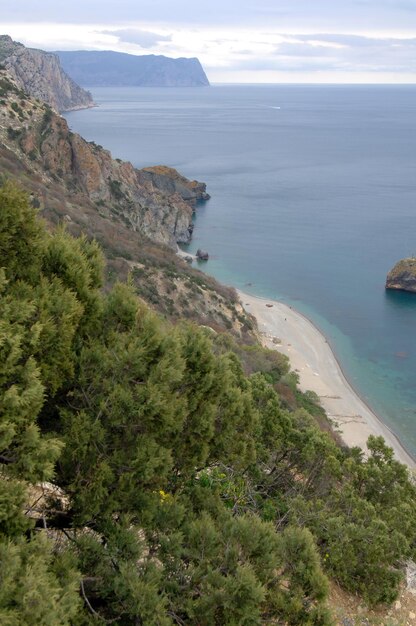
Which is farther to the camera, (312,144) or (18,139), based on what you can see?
(312,144)

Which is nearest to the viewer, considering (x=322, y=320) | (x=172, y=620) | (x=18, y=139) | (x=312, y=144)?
(x=172, y=620)

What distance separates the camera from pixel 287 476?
35.1 feet

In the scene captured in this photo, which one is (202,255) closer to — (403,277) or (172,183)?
(403,277)

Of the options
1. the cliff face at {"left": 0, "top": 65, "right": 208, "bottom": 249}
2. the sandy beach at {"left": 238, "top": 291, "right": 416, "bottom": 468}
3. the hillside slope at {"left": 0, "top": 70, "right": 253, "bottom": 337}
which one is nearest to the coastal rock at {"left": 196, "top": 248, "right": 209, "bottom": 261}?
the hillside slope at {"left": 0, "top": 70, "right": 253, "bottom": 337}

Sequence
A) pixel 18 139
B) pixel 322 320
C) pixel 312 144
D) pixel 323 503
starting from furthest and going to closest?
pixel 312 144 → pixel 322 320 → pixel 18 139 → pixel 323 503

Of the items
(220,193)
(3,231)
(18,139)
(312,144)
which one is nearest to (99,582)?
(3,231)

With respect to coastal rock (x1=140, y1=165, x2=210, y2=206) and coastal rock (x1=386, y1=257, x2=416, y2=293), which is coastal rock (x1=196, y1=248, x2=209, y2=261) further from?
coastal rock (x1=140, y1=165, x2=210, y2=206)

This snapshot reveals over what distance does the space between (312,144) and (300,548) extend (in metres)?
137

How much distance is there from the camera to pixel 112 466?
6.08m

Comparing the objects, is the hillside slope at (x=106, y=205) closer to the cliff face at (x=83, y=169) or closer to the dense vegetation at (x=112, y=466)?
the cliff face at (x=83, y=169)

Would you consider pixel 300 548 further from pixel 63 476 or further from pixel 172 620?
pixel 63 476

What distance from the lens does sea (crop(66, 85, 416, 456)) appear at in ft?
129

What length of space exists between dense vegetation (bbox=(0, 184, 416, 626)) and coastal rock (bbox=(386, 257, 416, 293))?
4460 cm

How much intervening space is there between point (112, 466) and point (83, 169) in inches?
1735
